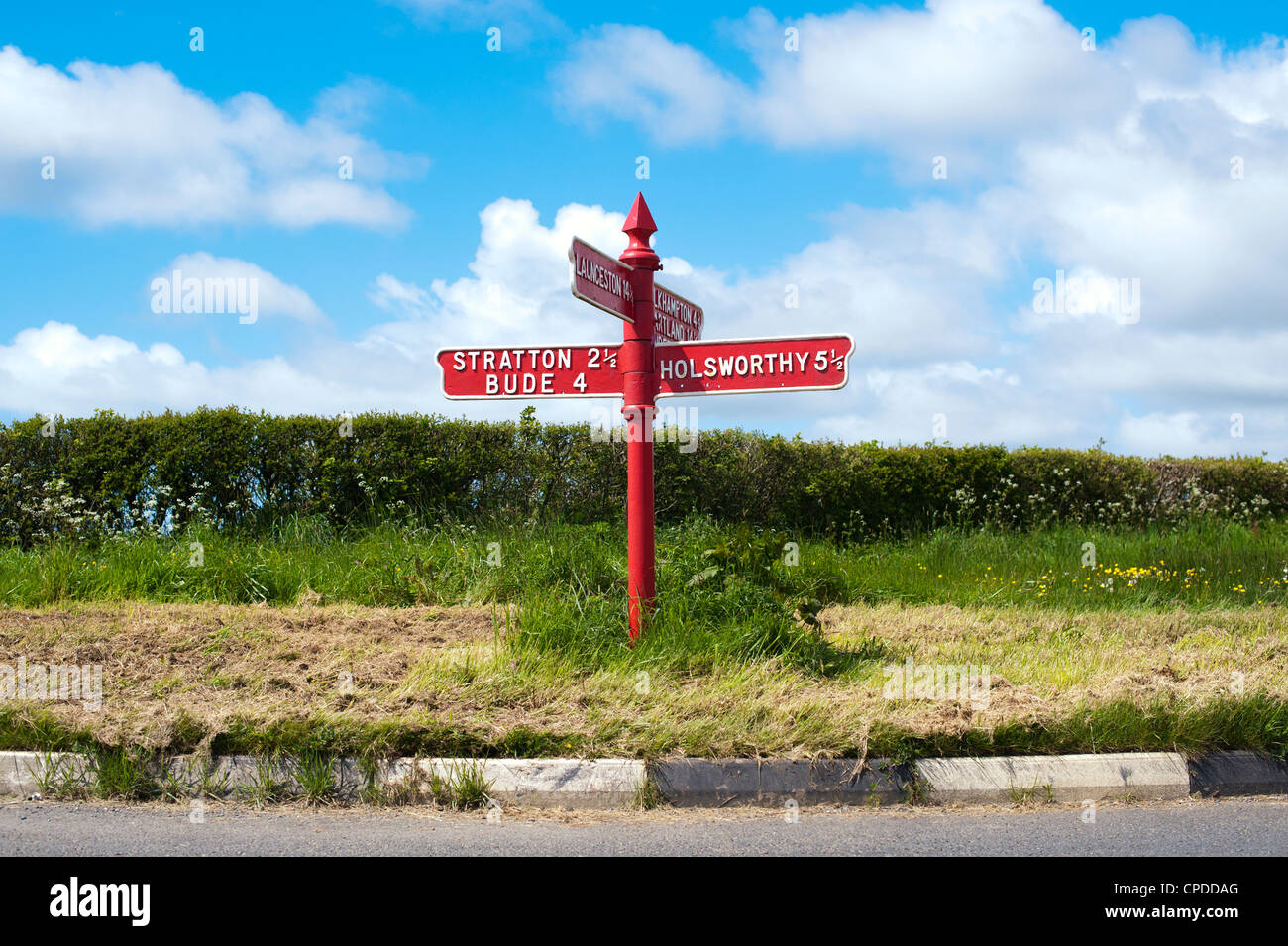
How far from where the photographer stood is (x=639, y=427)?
18.0ft

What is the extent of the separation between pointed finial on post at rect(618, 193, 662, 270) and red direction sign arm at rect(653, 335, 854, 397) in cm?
53

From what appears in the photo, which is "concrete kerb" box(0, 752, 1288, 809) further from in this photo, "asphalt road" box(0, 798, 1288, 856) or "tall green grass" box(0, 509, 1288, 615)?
"tall green grass" box(0, 509, 1288, 615)

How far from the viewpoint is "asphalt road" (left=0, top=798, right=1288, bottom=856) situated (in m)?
3.65

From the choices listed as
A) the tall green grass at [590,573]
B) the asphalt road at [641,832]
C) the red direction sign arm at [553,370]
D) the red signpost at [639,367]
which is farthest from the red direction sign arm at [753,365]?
the asphalt road at [641,832]

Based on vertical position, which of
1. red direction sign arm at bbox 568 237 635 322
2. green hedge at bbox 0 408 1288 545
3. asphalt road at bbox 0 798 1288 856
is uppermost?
red direction sign arm at bbox 568 237 635 322

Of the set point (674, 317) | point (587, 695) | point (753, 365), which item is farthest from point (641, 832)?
point (674, 317)

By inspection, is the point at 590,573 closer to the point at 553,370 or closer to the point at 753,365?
the point at 553,370

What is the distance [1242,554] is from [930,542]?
3380 millimetres

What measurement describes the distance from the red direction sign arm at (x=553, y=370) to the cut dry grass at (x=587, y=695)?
1472mm

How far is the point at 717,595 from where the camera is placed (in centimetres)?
574

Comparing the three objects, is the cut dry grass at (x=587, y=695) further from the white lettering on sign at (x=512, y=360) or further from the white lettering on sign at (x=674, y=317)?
the white lettering on sign at (x=674, y=317)

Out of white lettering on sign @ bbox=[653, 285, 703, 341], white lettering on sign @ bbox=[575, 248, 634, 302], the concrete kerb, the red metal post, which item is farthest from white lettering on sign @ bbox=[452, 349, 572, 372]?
the concrete kerb

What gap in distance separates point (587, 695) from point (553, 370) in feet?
6.78
